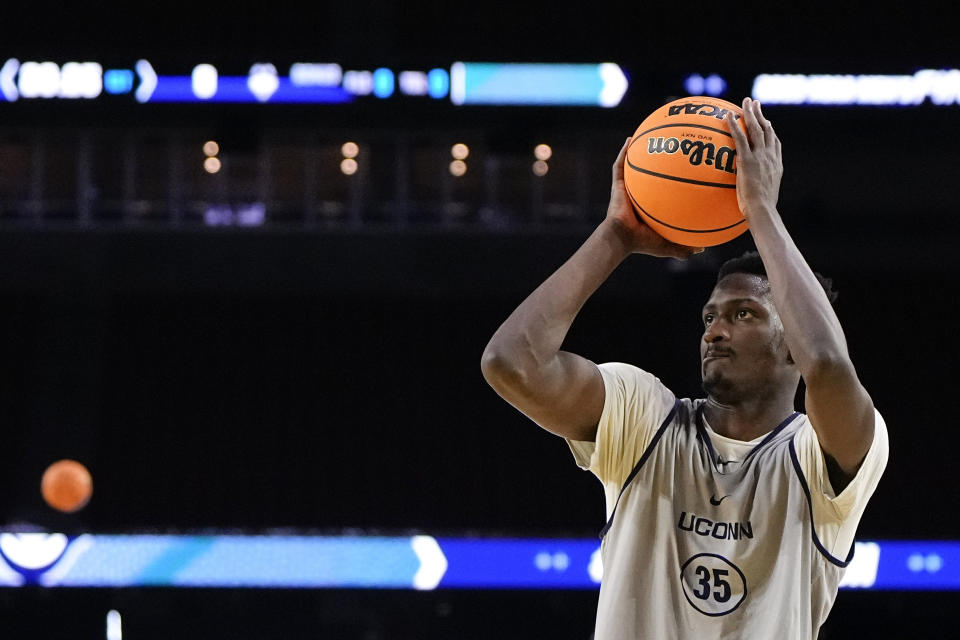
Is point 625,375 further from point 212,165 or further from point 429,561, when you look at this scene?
point 212,165

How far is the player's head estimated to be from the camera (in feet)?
8.15

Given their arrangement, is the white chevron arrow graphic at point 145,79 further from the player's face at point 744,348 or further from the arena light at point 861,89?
the player's face at point 744,348

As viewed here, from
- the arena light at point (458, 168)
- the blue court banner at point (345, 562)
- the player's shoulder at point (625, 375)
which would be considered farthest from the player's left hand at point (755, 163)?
the arena light at point (458, 168)

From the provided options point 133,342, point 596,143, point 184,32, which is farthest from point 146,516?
point 596,143

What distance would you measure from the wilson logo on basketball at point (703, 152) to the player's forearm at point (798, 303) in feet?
0.49

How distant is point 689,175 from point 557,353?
45cm

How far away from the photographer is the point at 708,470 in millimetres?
2418

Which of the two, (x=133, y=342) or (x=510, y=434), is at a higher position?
(x=133, y=342)

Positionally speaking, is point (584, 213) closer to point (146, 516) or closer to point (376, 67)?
point (376, 67)

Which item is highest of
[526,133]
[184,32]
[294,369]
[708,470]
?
[184,32]

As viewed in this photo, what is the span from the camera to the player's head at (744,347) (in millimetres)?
2484

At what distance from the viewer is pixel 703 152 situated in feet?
8.07

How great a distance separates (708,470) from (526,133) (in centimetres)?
806

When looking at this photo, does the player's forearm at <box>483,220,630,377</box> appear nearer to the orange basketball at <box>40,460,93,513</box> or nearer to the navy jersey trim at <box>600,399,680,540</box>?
the navy jersey trim at <box>600,399,680,540</box>
